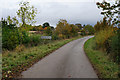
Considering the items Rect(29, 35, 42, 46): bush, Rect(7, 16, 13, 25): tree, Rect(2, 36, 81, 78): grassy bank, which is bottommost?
Rect(2, 36, 81, 78): grassy bank

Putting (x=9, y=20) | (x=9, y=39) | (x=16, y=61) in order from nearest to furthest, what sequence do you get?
(x=16, y=61) → (x=9, y=39) → (x=9, y=20)

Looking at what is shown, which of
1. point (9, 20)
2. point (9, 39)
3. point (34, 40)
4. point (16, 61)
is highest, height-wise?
point (9, 20)

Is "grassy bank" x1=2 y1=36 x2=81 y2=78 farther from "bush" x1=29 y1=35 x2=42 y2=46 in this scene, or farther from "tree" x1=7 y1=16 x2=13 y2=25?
"bush" x1=29 y1=35 x2=42 y2=46

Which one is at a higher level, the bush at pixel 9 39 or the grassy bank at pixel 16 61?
the bush at pixel 9 39

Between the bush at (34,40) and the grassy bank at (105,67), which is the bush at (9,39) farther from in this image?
the grassy bank at (105,67)

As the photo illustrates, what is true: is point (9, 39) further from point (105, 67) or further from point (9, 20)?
point (105, 67)

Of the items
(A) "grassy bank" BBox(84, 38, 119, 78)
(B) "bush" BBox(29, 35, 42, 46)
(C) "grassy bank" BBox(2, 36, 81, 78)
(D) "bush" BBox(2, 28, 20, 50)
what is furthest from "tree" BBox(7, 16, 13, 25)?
(A) "grassy bank" BBox(84, 38, 119, 78)

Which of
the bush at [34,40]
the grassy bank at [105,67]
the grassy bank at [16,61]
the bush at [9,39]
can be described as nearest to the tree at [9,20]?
the bush at [9,39]

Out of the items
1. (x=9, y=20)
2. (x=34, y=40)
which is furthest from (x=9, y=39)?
(x=34, y=40)

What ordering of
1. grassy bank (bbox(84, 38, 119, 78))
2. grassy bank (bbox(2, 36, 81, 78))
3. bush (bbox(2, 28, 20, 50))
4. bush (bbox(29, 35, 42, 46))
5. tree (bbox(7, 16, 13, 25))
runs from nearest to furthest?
1. grassy bank (bbox(84, 38, 119, 78))
2. grassy bank (bbox(2, 36, 81, 78))
3. bush (bbox(2, 28, 20, 50))
4. tree (bbox(7, 16, 13, 25))
5. bush (bbox(29, 35, 42, 46))

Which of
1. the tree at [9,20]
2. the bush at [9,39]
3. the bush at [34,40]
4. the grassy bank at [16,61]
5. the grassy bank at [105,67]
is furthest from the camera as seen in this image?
the bush at [34,40]

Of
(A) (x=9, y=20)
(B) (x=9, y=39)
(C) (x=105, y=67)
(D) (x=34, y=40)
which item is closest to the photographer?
(C) (x=105, y=67)

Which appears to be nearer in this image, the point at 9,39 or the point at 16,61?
the point at 16,61

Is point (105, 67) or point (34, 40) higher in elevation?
point (34, 40)
